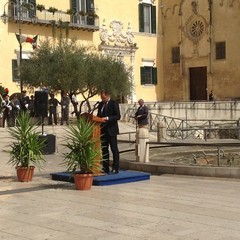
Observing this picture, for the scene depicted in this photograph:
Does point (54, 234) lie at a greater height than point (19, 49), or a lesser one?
lesser

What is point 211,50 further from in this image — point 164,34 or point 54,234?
point 54,234

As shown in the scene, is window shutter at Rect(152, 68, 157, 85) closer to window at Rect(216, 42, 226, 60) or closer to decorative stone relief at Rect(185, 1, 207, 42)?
decorative stone relief at Rect(185, 1, 207, 42)

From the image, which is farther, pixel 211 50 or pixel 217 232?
pixel 211 50

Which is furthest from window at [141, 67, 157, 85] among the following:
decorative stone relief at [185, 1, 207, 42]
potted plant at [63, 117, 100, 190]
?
potted plant at [63, 117, 100, 190]

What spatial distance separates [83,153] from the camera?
10.6 m

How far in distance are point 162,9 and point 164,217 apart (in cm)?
3584

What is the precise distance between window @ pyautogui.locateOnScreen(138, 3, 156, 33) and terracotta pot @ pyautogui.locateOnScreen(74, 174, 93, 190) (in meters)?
30.8

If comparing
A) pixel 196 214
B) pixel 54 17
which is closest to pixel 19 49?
pixel 54 17

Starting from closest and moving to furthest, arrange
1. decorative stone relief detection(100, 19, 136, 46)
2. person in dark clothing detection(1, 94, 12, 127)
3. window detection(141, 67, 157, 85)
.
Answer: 1. person in dark clothing detection(1, 94, 12, 127)
2. decorative stone relief detection(100, 19, 136, 46)
3. window detection(141, 67, 157, 85)

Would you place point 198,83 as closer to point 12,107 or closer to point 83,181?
point 12,107

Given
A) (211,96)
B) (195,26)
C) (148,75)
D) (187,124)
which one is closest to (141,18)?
(195,26)

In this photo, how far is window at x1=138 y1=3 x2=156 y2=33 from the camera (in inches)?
1597

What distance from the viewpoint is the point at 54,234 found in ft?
23.2

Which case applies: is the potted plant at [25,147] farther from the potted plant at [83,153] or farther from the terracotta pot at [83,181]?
the terracotta pot at [83,181]
